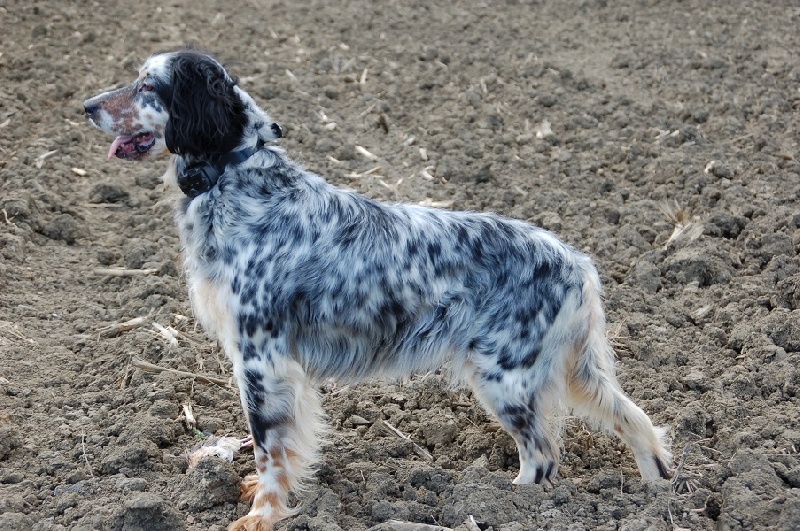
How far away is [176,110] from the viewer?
4.52m

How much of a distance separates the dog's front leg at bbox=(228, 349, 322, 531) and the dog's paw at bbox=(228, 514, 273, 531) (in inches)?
2.7

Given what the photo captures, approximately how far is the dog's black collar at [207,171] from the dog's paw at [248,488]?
1459mm

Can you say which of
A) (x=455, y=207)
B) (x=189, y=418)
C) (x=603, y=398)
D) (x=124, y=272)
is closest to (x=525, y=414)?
(x=603, y=398)

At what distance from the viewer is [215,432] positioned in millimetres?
5172

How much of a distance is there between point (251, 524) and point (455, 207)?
3766 mm

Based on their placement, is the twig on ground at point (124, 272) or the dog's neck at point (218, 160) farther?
the twig on ground at point (124, 272)

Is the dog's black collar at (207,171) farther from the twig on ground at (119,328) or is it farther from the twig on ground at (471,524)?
the twig on ground at (471,524)

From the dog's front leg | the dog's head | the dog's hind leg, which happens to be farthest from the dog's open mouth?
the dog's hind leg

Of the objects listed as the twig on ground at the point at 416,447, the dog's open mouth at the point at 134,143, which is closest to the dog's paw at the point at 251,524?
the twig on ground at the point at 416,447

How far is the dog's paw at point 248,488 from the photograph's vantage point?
465 centimetres

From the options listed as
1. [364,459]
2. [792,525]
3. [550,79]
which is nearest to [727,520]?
[792,525]

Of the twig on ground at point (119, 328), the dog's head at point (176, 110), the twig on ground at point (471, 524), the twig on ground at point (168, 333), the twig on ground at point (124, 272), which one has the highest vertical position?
the dog's head at point (176, 110)

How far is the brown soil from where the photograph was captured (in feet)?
14.9

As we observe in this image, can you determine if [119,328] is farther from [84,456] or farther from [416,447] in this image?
[416,447]
